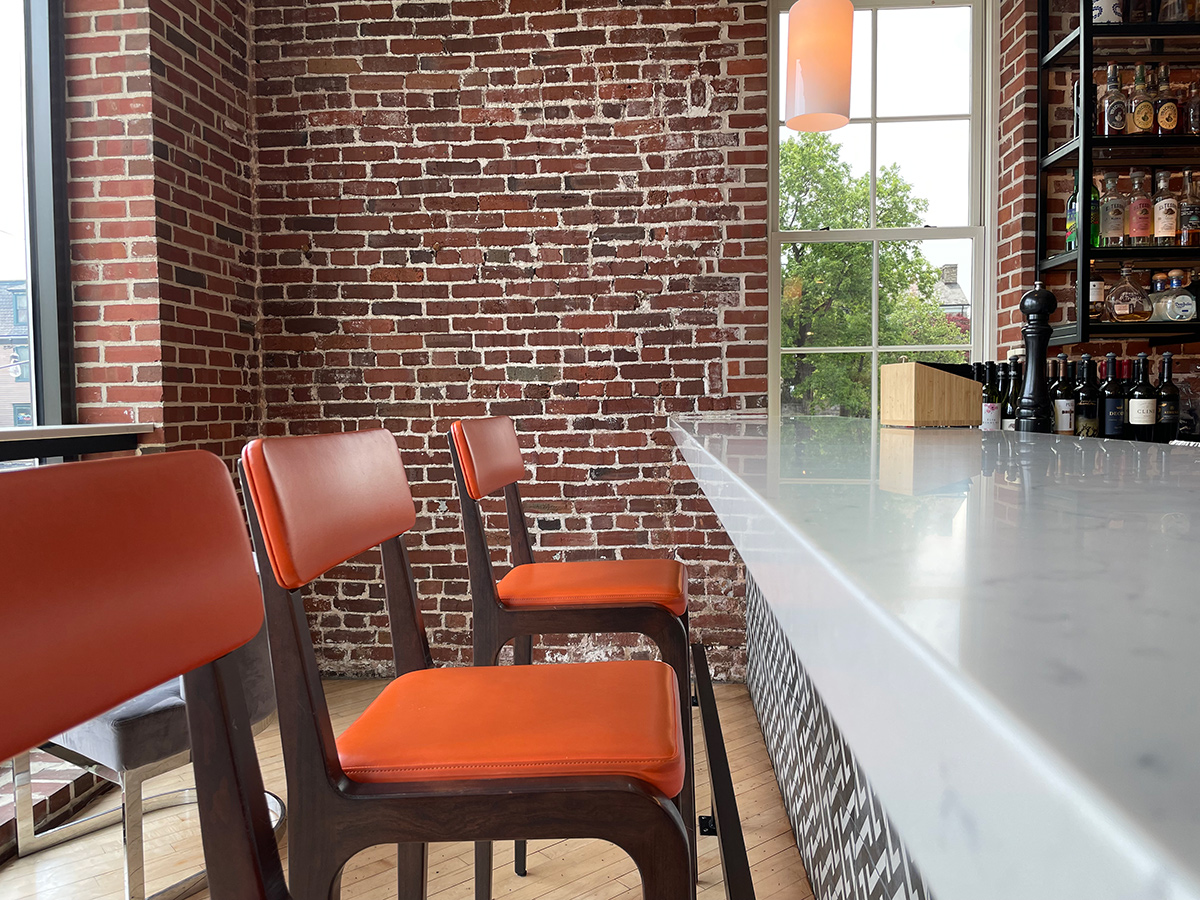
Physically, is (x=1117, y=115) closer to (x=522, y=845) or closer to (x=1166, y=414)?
(x=1166, y=414)

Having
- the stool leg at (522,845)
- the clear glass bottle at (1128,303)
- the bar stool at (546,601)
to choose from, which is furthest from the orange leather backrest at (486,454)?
the clear glass bottle at (1128,303)

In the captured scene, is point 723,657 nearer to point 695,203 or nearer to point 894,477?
point 695,203

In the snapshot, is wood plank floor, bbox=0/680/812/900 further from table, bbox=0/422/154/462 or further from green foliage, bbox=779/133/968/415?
green foliage, bbox=779/133/968/415

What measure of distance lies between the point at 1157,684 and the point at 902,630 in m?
0.07

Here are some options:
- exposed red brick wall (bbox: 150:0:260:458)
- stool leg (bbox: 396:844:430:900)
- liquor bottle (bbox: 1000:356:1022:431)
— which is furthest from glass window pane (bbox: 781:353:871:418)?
stool leg (bbox: 396:844:430:900)

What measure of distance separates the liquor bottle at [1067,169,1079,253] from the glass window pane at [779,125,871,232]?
2.53ft

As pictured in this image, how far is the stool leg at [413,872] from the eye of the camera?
1167mm

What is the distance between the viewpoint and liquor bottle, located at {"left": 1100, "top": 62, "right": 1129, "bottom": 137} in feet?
9.44

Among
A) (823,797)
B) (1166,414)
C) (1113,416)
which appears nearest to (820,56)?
(1113,416)

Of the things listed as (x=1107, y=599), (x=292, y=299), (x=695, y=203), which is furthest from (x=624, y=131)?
(x=1107, y=599)

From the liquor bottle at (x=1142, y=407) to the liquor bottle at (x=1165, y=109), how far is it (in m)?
0.98

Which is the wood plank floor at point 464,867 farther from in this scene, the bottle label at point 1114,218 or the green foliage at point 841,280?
the bottle label at point 1114,218

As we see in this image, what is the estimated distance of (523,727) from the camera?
38.6 inches

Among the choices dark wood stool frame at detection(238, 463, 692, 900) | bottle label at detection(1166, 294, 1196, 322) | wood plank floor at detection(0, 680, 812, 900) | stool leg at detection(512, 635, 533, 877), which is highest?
bottle label at detection(1166, 294, 1196, 322)
